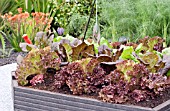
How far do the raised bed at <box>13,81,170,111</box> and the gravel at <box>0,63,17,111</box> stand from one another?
1.97ft

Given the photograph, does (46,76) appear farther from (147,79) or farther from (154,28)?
(154,28)

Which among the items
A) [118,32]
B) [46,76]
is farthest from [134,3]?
[46,76]

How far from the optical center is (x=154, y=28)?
4.06 metres

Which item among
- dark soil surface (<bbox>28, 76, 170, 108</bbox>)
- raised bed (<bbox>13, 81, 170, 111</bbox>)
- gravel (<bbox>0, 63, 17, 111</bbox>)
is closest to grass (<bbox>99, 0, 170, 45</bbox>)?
gravel (<bbox>0, 63, 17, 111</bbox>)

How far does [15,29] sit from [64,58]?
288 cm

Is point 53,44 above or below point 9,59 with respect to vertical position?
above

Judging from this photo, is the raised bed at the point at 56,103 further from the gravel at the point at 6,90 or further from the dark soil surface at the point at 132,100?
the gravel at the point at 6,90

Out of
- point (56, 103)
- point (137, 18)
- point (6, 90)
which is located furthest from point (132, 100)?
point (137, 18)

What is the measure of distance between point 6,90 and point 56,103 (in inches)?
47.9

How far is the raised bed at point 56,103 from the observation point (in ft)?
5.35

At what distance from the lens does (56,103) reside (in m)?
1.78

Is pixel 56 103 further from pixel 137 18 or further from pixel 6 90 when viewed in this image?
pixel 137 18

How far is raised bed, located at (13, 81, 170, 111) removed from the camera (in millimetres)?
1632

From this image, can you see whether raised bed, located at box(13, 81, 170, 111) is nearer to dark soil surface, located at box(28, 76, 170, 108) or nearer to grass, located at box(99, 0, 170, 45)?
dark soil surface, located at box(28, 76, 170, 108)
